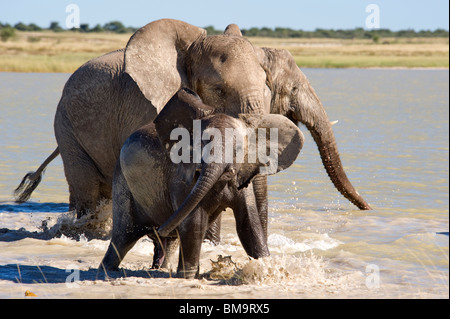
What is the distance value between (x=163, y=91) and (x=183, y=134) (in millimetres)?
1796

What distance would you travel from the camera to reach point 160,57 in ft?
21.3

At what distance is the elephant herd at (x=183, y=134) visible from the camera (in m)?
4.62

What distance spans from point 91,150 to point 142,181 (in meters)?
2.30

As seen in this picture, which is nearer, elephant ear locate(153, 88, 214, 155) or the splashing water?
elephant ear locate(153, 88, 214, 155)

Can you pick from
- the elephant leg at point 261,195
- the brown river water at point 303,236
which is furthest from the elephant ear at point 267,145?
the elephant leg at point 261,195

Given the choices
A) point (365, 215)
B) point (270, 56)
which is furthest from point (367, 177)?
point (270, 56)

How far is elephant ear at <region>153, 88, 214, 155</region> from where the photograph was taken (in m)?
4.66

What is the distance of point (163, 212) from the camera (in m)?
5.02

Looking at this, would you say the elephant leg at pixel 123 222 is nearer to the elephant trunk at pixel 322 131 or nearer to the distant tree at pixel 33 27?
the elephant trunk at pixel 322 131

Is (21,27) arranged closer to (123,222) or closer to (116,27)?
(116,27)

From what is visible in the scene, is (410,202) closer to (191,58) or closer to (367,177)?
(367,177)

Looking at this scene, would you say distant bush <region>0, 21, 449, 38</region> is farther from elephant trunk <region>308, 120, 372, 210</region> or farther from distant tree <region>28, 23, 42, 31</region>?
elephant trunk <region>308, 120, 372, 210</region>

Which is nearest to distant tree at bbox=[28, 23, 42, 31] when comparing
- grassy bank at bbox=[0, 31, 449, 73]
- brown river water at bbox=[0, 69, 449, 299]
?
grassy bank at bbox=[0, 31, 449, 73]

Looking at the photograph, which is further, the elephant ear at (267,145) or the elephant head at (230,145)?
the elephant ear at (267,145)
